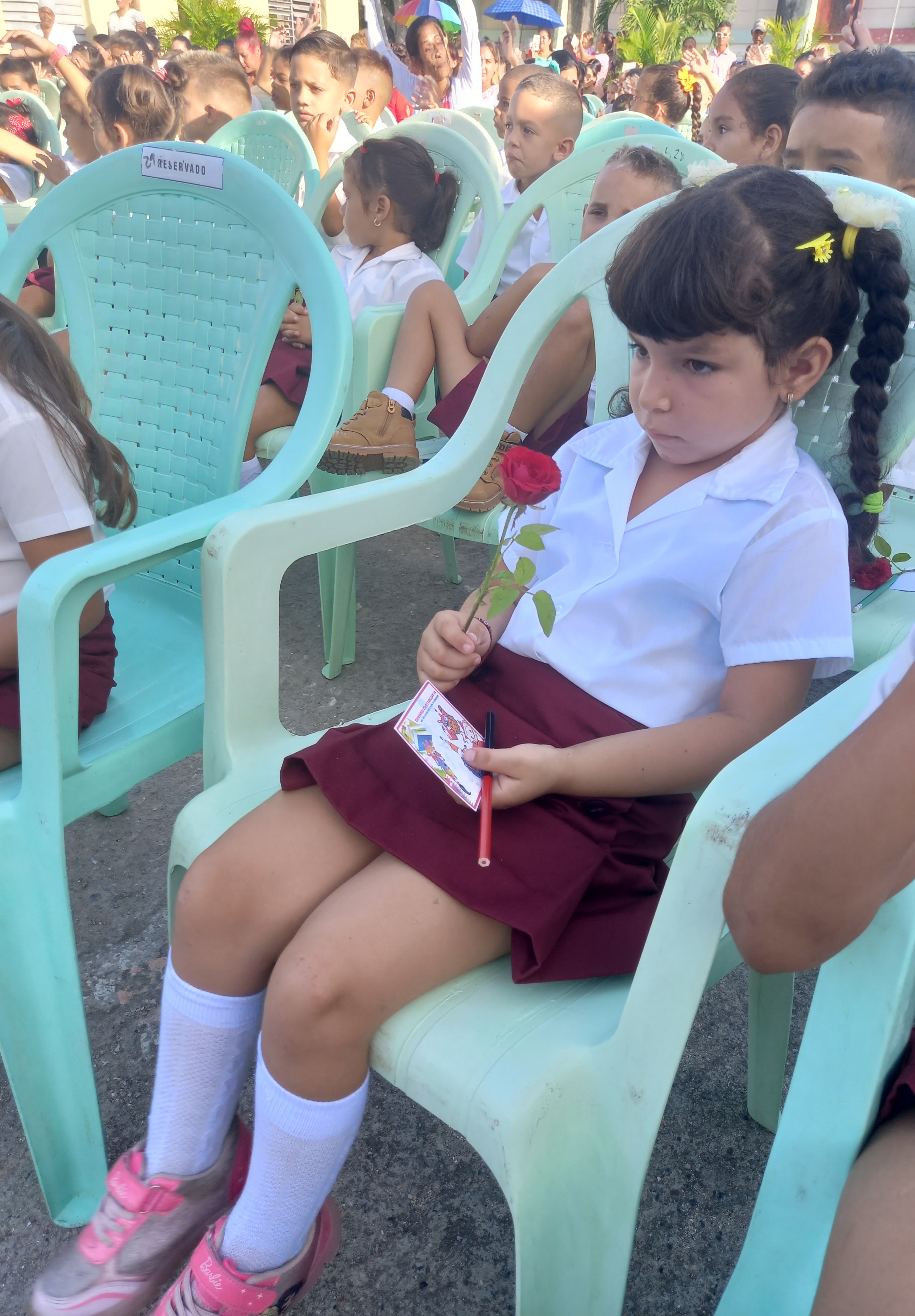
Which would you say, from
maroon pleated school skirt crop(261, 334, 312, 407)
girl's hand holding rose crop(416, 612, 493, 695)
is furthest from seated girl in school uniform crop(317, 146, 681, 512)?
girl's hand holding rose crop(416, 612, 493, 695)

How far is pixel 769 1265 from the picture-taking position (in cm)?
71

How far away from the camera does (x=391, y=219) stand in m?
2.67

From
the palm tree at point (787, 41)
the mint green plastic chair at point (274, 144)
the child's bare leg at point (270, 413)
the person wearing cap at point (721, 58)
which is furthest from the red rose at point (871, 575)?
the palm tree at point (787, 41)

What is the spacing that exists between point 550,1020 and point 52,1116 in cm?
63

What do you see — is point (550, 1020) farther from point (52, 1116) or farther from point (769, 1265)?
point (52, 1116)

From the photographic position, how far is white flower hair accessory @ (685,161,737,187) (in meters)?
1.11

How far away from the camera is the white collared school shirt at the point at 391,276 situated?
259 centimetres

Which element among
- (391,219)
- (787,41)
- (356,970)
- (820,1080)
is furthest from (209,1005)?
(787,41)

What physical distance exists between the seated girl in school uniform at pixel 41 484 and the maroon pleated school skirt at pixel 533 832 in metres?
0.35

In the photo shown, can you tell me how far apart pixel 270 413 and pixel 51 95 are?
510 cm

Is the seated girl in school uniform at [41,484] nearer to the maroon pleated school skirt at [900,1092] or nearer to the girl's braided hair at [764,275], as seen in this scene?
the girl's braided hair at [764,275]

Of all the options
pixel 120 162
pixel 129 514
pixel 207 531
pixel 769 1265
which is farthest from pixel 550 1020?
pixel 120 162

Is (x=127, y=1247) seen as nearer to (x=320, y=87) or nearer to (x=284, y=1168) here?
(x=284, y=1168)

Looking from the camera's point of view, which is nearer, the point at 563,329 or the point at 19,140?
the point at 563,329
